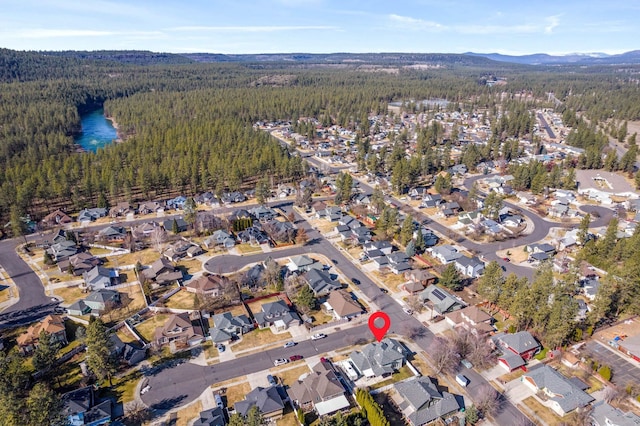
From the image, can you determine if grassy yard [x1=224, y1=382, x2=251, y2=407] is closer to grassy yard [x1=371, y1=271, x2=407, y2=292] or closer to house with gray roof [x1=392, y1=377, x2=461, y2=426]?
house with gray roof [x1=392, y1=377, x2=461, y2=426]

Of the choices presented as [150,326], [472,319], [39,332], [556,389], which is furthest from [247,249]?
[556,389]

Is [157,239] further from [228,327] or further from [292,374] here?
[292,374]

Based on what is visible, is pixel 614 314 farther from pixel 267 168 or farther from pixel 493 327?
pixel 267 168

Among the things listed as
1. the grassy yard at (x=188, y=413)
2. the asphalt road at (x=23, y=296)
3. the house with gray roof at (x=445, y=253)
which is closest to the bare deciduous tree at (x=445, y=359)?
the house with gray roof at (x=445, y=253)

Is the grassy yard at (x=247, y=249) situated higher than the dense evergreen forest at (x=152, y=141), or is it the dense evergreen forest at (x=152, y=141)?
the dense evergreen forest at (x=152, y=141)

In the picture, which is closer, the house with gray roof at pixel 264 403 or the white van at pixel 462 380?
the house with gray roof at pixel 264 403

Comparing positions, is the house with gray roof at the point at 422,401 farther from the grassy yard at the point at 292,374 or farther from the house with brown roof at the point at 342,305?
the house with brown roof at the point at 342,305
